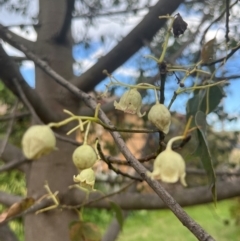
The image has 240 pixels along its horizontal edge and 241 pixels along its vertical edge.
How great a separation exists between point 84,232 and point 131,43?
1.11 feet

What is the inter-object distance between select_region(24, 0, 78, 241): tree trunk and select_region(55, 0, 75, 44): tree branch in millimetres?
10

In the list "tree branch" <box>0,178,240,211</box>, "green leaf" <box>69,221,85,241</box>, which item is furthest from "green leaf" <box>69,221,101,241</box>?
"tree branch" <box>0,178,240,211</box>

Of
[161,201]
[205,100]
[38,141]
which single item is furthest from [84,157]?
[161,201]

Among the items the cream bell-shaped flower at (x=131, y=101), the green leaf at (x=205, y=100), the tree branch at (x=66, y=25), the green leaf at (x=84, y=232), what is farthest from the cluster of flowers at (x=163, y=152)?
the tree branch at (x=66, y=25)

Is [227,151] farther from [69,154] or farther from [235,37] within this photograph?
[69,154]

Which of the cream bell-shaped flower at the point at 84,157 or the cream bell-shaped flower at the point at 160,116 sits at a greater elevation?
the cream bell-shaped flower at the point at 160,116

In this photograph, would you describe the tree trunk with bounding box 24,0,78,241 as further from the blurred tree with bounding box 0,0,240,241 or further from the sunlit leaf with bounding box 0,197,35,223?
the sunlit leaf with bounding box 0,197,35,223

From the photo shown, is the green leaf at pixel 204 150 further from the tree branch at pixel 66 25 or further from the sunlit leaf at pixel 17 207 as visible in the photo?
the tree branch at pixel 66 25

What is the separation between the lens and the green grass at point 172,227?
3039mm

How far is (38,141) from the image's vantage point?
0.97 feet

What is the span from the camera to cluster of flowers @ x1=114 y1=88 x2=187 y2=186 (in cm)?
29

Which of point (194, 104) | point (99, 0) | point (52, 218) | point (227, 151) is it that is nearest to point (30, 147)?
point (194, 104)

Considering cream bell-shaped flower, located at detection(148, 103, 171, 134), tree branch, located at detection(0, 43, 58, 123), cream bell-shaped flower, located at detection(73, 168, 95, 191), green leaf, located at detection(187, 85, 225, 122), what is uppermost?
cream bell-shaped flower, located at detection(148, 103, 171, 134)

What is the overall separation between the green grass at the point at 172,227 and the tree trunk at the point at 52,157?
1990mm
